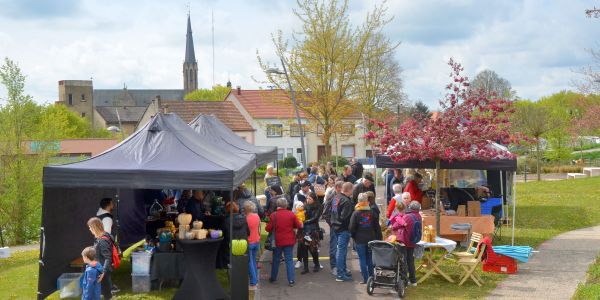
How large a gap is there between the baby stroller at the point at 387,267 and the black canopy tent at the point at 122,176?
2425 millimetres

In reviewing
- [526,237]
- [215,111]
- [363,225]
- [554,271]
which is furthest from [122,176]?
[215,111]

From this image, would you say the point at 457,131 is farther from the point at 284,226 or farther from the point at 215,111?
the point at 215,111

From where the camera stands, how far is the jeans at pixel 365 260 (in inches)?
486

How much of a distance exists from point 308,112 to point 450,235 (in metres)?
17.8

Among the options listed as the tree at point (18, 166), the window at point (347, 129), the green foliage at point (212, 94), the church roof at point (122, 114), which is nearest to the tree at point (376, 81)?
the window at point (347, 129)

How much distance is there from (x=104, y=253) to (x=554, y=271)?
27.4 ft

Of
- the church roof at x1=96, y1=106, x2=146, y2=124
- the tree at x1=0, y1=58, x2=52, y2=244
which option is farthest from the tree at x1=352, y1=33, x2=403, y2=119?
the church roof at x1=96, y1=106, x2=146, y2=124

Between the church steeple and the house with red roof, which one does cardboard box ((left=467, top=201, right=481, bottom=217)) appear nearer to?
the house with red roof

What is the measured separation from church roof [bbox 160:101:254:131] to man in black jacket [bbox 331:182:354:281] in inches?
1747

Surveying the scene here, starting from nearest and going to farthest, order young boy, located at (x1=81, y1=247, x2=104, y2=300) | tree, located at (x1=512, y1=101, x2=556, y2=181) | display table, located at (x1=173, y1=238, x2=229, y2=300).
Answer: young boy, located at (x1=81, y1=247, x2=104, y2=300) < display table, located at (x1=173, y1=238, x2=229, y2=300) < tree, located at (x1=512, y1=101, x2=556, y2=181)

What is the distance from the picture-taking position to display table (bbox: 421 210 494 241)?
16.0 metres

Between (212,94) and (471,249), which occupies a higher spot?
(212,94)

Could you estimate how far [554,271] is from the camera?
1393 cm

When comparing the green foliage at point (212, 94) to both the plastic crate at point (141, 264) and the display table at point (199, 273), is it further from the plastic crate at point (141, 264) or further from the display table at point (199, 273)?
the display table at point (199, 273)
